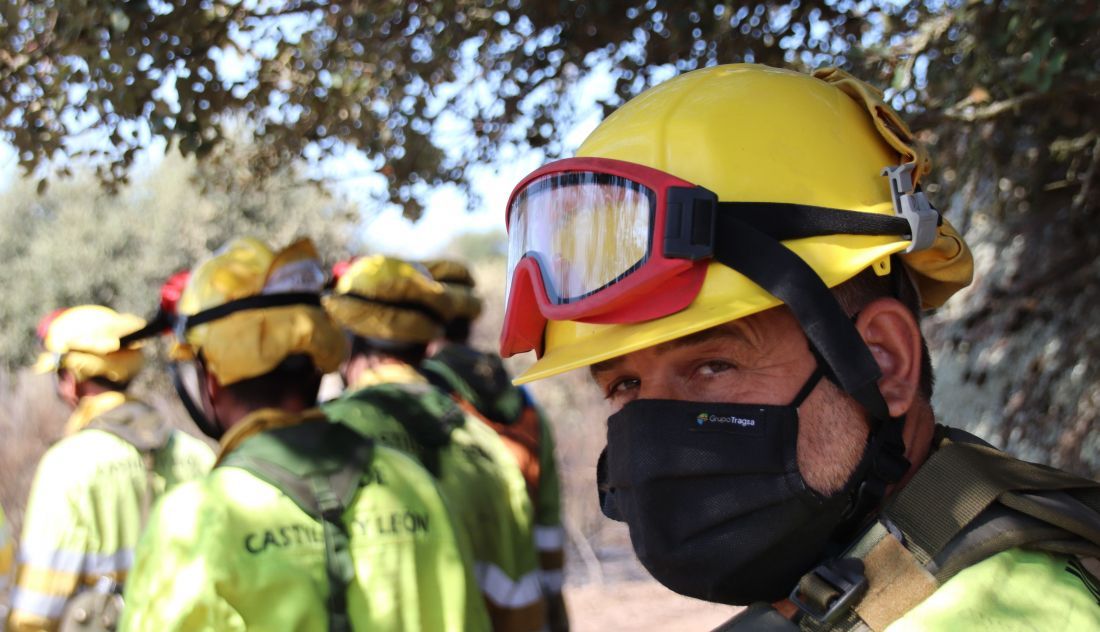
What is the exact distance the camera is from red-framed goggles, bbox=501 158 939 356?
177cm

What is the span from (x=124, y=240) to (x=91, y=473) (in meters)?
14.7

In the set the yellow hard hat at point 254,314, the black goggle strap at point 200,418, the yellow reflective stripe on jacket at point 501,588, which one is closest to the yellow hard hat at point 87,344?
the black goggle strap at point 200,418

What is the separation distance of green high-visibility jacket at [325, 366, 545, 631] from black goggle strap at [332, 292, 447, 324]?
474mm

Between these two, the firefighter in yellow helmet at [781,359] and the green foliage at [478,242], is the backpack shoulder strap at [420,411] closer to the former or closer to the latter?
the firefighter in yellow helmet at [781,359]

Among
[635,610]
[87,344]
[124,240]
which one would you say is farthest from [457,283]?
[124,240]

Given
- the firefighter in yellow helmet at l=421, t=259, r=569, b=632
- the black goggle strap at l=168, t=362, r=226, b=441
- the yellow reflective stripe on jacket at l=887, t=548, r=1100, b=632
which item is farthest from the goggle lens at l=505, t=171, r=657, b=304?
the firefighter in yellow helmet at l=421, t=259, r=569, b=632

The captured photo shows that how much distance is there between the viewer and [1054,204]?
4.80 meters

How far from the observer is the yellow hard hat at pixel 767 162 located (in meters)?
1.79

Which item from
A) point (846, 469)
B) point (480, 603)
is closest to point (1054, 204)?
point (480, 603)

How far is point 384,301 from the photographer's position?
505 cm

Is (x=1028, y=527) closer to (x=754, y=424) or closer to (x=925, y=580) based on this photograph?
(x=925, y=580)

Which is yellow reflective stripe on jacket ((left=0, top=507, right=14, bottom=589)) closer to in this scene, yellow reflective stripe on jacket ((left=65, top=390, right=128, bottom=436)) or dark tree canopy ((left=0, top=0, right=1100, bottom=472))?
yellow reflective stripe on jacket ((left=65, top=390, right=128, bottom=436))

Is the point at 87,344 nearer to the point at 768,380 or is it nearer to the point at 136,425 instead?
the point at 136,425

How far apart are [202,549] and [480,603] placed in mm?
924
